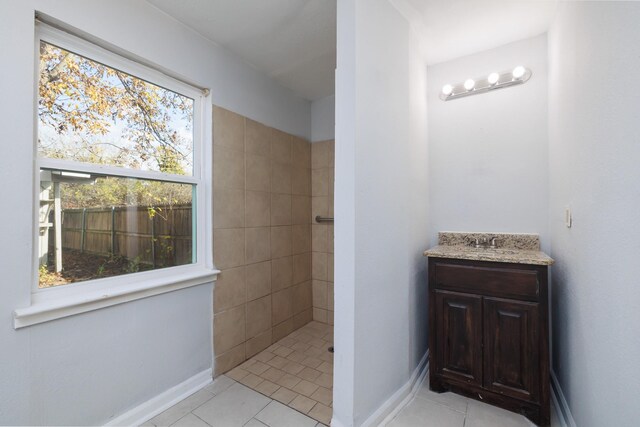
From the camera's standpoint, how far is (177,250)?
188 centimetres

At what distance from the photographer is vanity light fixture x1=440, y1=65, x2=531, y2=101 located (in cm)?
197

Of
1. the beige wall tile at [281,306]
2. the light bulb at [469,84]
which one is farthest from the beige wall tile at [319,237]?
the light bulb at [469,84]

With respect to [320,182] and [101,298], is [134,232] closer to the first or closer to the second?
[101,298]

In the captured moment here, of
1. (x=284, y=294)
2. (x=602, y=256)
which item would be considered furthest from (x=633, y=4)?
(x=284, y=294)

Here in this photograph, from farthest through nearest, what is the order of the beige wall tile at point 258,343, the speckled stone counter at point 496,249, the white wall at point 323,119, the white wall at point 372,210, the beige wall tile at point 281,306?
the white wall at point 323,119 < the beige wall tile at point 281,306 < the beige wall tile at point 258,343 < the speckled stone counter at point 496,249 < the white wall at point 372,210

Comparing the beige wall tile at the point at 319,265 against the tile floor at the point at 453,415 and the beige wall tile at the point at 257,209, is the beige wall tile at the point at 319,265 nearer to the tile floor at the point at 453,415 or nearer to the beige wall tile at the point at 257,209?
the beige wall tile at the point at 257,209

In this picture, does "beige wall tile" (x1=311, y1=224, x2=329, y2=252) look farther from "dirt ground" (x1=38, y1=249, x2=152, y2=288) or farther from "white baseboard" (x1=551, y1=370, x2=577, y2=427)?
"white baseboard" (x1=551, y1=370, x2=577, y2=427)

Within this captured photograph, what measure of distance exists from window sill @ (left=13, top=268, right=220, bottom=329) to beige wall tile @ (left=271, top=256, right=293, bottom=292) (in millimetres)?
690

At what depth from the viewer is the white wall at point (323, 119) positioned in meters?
2.91

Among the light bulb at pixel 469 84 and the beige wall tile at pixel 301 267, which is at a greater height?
the light bulb at pixel 469 84

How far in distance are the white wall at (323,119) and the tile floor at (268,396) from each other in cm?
211

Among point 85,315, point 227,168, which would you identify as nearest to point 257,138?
point 227,168

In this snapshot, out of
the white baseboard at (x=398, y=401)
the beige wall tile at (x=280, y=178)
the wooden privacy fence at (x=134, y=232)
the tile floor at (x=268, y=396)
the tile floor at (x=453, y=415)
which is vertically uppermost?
the beige wall tile at (x=280, y=178)

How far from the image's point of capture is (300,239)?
2877 millimetres
